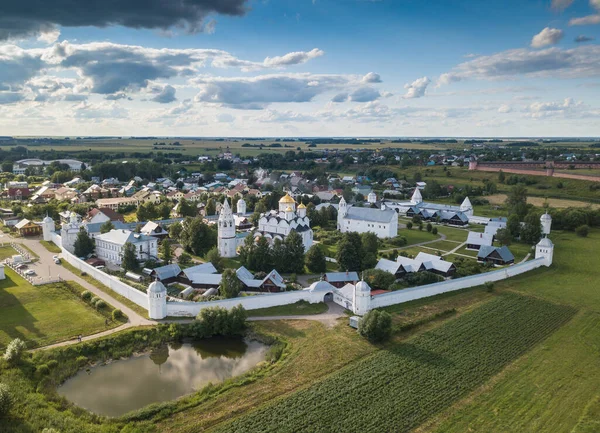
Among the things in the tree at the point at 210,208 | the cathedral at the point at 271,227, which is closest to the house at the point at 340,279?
the cathedral at the point at 271,227

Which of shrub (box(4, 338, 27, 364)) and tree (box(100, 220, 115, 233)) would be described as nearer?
shrub (box(4, 338, 27, 364))

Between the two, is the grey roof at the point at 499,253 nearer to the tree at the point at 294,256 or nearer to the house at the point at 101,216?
the tree at the point at 294,256

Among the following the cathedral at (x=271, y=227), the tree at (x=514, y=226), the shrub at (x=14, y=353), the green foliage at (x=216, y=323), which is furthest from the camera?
the tree at (x=514, y=226)

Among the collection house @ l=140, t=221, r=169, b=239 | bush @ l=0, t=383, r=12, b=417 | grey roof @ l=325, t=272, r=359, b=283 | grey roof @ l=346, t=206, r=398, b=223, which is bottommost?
bush @ l=0, t=383, r=12, b=417

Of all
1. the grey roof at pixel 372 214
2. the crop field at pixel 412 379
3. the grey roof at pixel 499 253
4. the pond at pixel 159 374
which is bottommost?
the pond at pixel 159 374

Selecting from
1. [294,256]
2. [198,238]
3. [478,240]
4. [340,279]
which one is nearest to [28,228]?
[198,238]

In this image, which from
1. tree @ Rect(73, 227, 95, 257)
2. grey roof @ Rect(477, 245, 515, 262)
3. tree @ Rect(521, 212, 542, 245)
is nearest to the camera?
tree @ Rect(73, 227, 95, 257)

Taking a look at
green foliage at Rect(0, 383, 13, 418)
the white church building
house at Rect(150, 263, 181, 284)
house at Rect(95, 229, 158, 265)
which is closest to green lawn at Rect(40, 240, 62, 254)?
house at Rect(95, 229, 158, 265)

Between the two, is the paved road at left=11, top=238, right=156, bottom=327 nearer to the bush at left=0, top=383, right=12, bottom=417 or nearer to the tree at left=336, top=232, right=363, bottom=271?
the bush at left=0, top=383, right=12, bottom=417
